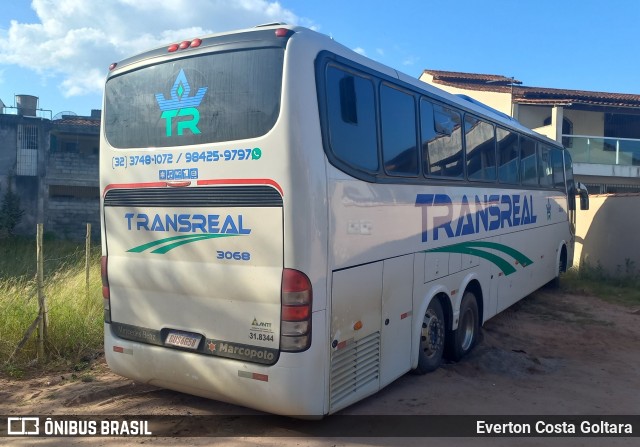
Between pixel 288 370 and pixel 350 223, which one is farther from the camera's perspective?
pixel 350 223

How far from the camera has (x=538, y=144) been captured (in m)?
9.88

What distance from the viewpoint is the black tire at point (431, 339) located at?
5953 millimetres

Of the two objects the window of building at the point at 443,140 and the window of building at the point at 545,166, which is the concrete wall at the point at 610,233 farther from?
the window of building at the point at 443,140

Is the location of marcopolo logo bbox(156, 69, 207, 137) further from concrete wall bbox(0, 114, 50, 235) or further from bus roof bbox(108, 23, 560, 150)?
concrete wall bbox(0, 114, 50, 235)

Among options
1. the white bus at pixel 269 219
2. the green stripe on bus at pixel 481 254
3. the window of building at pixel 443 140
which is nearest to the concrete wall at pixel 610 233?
the green stripe on bus at pixel 481 254

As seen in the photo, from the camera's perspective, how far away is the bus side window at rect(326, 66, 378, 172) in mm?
4383

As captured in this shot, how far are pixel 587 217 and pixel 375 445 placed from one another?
41.4ft

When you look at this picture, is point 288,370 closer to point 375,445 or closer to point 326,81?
point 375,445

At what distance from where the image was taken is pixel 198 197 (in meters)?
4.49

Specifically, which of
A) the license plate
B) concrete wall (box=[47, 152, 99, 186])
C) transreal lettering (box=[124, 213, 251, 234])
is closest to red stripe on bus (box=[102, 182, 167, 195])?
transreal lettering (box=[124, 213, 251, 234])

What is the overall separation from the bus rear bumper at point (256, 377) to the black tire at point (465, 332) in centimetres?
275

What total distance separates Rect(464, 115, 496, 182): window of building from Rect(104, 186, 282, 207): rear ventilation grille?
347 centimetres

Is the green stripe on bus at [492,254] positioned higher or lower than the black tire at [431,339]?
higher

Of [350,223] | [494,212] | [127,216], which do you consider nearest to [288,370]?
[350,223]
